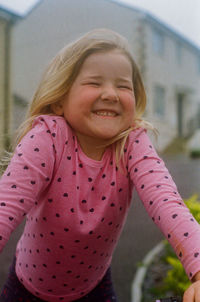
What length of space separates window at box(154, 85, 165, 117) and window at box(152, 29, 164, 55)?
2123mm

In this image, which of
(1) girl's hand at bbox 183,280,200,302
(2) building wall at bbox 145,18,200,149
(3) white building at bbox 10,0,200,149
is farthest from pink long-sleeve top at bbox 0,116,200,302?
(2) building wall at bbox 145,18,200,149

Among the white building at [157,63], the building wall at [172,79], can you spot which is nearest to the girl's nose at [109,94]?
the white building at [157,63]

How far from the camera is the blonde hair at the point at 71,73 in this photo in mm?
1588

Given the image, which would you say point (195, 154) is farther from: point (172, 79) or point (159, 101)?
point (172, 79)

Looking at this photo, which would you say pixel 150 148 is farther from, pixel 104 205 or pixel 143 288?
pixel 143 288

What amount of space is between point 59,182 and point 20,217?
304 mm

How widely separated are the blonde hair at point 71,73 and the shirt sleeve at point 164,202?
0.30ft

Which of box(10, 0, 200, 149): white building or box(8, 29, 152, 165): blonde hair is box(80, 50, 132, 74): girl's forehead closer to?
box(8, 29, 152, 165): blonde hair

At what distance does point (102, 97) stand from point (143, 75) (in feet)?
33.2

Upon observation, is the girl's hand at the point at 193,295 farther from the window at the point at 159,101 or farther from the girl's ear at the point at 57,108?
the window at the point at 159,101

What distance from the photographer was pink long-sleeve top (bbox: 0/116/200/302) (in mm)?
1264

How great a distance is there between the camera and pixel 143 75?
11367 millimetres

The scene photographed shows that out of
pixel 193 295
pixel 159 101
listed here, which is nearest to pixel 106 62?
pixel 193 295

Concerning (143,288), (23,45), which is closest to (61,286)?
(143,288)
